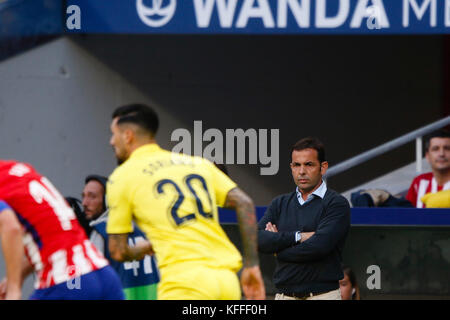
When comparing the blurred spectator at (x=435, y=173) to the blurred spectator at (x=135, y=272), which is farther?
the blurred spectator at (x=435, y=173)

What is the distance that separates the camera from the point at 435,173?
801cm

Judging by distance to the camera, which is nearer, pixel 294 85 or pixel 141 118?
pixel 141 118

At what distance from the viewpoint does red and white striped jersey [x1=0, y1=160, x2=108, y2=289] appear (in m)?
4.84

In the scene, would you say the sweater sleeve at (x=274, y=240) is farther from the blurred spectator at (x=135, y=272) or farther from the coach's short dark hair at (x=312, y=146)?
the blurred spectator at (x=135, y=272)

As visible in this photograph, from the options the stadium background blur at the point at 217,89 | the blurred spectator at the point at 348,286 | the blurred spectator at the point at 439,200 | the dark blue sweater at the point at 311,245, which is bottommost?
the blurred spectator at the point at 348,286

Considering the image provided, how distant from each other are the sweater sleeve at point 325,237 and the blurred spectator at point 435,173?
6.62 ft

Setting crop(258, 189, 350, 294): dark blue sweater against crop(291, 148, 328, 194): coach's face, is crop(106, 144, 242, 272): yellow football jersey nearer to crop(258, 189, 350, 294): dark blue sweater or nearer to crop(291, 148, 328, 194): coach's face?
crop(258, 189, 350, 294): dark blue sweater

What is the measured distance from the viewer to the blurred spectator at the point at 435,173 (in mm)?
7953

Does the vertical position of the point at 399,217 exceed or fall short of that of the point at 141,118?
it falls short

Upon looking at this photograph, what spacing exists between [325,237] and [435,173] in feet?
7.56

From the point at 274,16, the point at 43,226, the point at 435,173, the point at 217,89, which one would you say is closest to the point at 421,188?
the point at 435,173

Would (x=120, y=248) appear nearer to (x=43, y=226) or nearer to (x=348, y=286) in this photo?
(x=43, y=226)

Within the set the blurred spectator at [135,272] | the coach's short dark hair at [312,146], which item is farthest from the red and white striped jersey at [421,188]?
the blurred spectator at [135,272]
